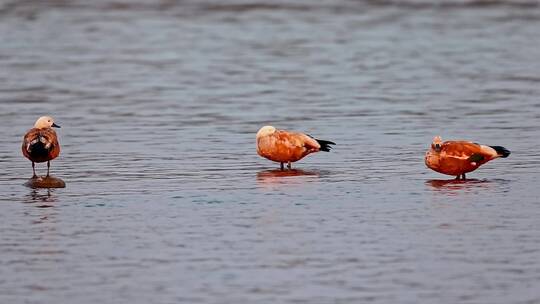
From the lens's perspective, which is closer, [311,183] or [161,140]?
[311,183]

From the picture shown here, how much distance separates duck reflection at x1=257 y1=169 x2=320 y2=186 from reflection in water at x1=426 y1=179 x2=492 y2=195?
4.31 feet

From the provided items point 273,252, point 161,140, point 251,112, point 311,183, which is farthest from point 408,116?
point 273,252

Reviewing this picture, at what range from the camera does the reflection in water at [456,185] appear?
14062mm

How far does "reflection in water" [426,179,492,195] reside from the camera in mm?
14062

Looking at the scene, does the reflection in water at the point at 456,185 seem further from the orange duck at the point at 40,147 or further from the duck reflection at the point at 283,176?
the orange duck at the point at 40,147

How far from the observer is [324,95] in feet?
76.3

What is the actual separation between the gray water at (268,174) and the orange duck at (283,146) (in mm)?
189

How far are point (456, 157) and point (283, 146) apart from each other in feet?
6.60

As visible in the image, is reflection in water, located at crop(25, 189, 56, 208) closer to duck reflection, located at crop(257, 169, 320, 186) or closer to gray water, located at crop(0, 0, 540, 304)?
gray water, located at crop(0, 0, 540, 304)

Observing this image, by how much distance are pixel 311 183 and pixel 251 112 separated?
21.7ft

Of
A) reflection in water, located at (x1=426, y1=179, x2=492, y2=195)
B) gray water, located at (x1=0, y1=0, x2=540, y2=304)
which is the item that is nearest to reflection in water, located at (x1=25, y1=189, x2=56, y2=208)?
gray water, located at (x1=0, y1=0, x2=540, y2=304)

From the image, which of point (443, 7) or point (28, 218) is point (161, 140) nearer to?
point (28, 218)

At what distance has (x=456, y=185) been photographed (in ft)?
47.2

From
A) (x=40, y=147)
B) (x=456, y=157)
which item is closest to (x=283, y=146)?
(x=456, y=157)
